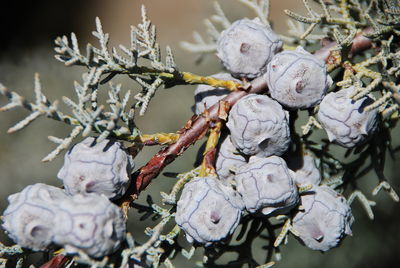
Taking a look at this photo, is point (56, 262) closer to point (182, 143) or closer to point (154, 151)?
point (182, 143)

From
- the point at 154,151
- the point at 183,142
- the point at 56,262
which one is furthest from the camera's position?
the point at 154,151

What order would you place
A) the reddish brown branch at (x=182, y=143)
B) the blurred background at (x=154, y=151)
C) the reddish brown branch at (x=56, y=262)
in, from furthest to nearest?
the blurred background at (x=154, y=151) → the reddish brown branch at (x=182, y=143) → the reddish brown branch at (x=56, y=262)

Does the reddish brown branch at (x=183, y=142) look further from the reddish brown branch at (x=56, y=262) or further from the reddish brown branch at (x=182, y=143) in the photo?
the reddish brown branch at (x=56, y=262)

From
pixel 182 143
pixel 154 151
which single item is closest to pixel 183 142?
pixel 182 143

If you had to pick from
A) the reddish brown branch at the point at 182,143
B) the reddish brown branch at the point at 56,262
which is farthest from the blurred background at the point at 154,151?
the reddish brown branch at the point at 56,262

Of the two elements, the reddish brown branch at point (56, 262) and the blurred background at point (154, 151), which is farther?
the blurred background at point (154, 151)

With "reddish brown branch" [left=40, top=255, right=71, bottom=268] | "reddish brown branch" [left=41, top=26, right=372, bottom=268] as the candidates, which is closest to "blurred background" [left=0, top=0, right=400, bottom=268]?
"reddish brown branch" [left=41, top=26, right=372, bottom=268]

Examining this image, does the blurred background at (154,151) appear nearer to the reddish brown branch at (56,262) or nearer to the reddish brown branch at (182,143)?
the reddish brown branch at (182,143)

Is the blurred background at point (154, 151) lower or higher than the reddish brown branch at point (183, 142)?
lower

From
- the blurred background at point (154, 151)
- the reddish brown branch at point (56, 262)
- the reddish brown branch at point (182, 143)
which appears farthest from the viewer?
the blurred background at point (154, 151)

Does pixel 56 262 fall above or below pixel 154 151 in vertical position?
above

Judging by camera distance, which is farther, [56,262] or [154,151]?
[154,151]

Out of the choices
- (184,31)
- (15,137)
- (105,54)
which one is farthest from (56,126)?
(184,31)

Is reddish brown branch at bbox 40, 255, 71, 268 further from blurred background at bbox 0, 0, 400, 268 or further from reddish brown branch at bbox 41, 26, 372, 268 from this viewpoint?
blurred background at bbox 0, 0, 400, 268
